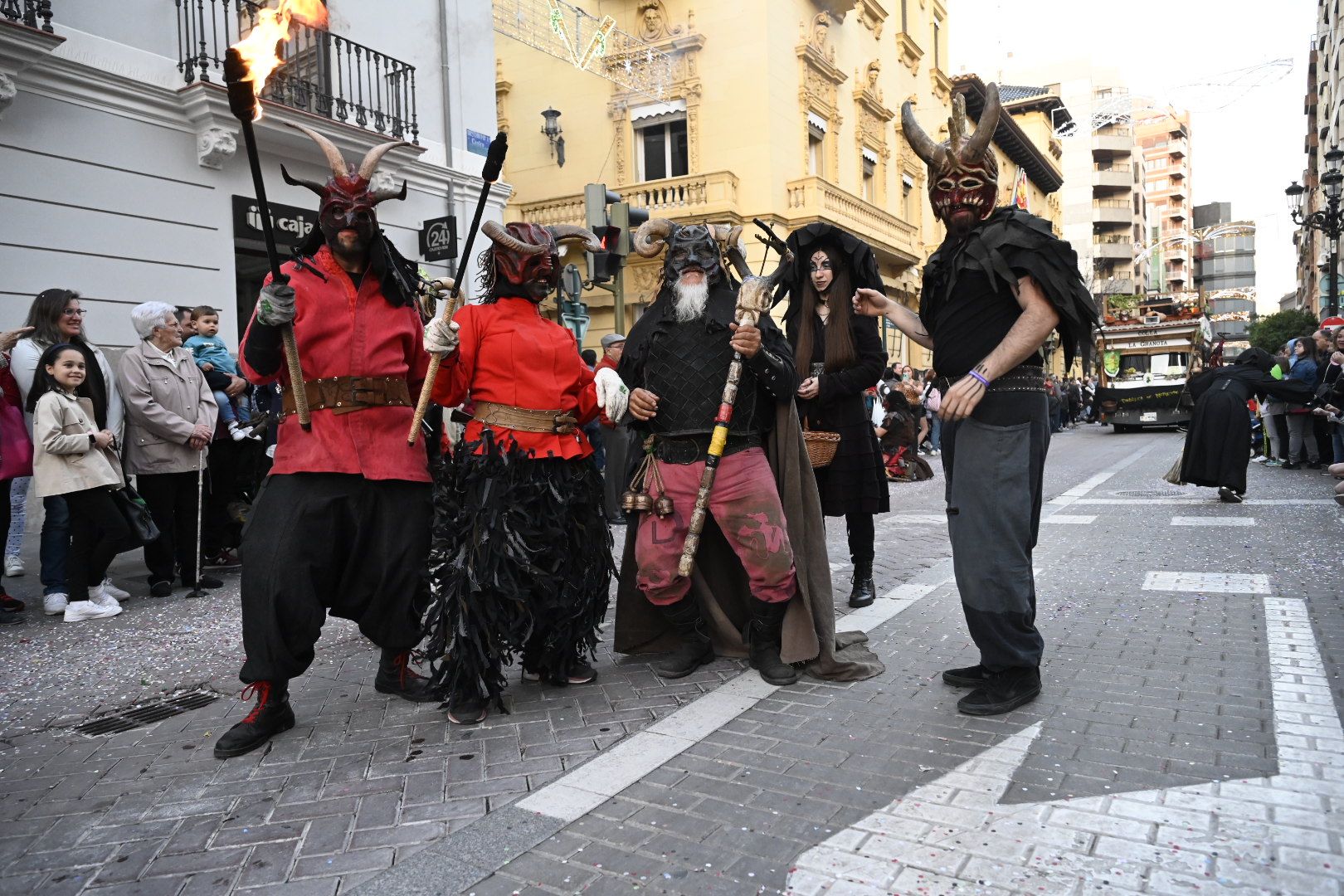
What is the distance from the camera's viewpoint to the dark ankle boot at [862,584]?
18.7ft

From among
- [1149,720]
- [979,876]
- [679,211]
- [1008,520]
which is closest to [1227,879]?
[979,876]

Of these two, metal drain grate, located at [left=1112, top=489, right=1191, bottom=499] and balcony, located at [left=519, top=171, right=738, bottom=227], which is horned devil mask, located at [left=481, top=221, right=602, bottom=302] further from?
balcony, located at [left=519, top=171, right=738, bottom=227]

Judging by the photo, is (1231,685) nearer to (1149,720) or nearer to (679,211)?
(1149,720)

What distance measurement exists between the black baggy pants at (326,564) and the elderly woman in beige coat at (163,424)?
10.8 ft

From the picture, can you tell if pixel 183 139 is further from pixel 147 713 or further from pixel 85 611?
pixel 147 713

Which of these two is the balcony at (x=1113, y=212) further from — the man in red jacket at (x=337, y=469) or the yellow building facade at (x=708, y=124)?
the man in red jacket at (x=337, y=469)

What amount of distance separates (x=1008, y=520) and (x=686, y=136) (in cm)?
2023

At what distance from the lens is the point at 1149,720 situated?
11.7 ft

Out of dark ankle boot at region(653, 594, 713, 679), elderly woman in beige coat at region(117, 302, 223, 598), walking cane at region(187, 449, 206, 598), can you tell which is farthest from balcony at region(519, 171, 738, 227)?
dark ankle boot at region(653, 594, 713, 679)

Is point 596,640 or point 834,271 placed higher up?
point 834,271

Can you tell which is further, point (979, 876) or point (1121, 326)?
point (1121, 326)

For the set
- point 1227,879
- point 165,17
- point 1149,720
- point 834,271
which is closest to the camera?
point 1227,879

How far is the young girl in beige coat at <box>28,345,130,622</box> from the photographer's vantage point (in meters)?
5.82

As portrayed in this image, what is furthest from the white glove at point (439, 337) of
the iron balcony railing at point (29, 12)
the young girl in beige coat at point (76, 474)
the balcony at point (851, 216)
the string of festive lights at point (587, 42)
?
the balcony at point (851, 216)
